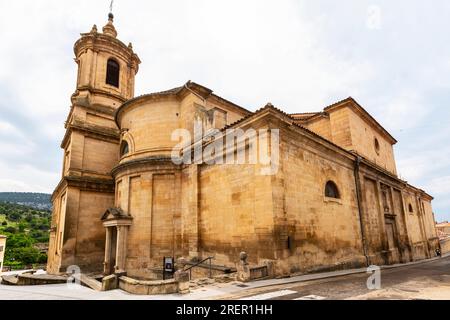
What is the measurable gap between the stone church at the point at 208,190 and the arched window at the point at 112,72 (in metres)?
0.09

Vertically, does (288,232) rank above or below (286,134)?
below

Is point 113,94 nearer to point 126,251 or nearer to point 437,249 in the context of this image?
point 126,251

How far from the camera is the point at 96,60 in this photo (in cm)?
2341

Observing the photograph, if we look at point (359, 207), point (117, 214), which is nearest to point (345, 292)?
point (359, 207)

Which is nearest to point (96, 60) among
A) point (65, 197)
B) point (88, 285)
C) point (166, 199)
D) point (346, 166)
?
point (65, 197)

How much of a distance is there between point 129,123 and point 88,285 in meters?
10.1

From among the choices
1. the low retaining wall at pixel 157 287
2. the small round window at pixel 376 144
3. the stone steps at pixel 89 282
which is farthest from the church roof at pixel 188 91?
the small round window at pixel 376 144

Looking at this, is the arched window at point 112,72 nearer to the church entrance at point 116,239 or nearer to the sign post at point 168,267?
the church entrance at point 116,239

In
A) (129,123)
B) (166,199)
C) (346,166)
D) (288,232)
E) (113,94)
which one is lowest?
(288,232)

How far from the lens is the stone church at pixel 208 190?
37.4ft

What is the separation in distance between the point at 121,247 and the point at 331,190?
12.0 meters

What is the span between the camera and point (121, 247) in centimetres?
1519
